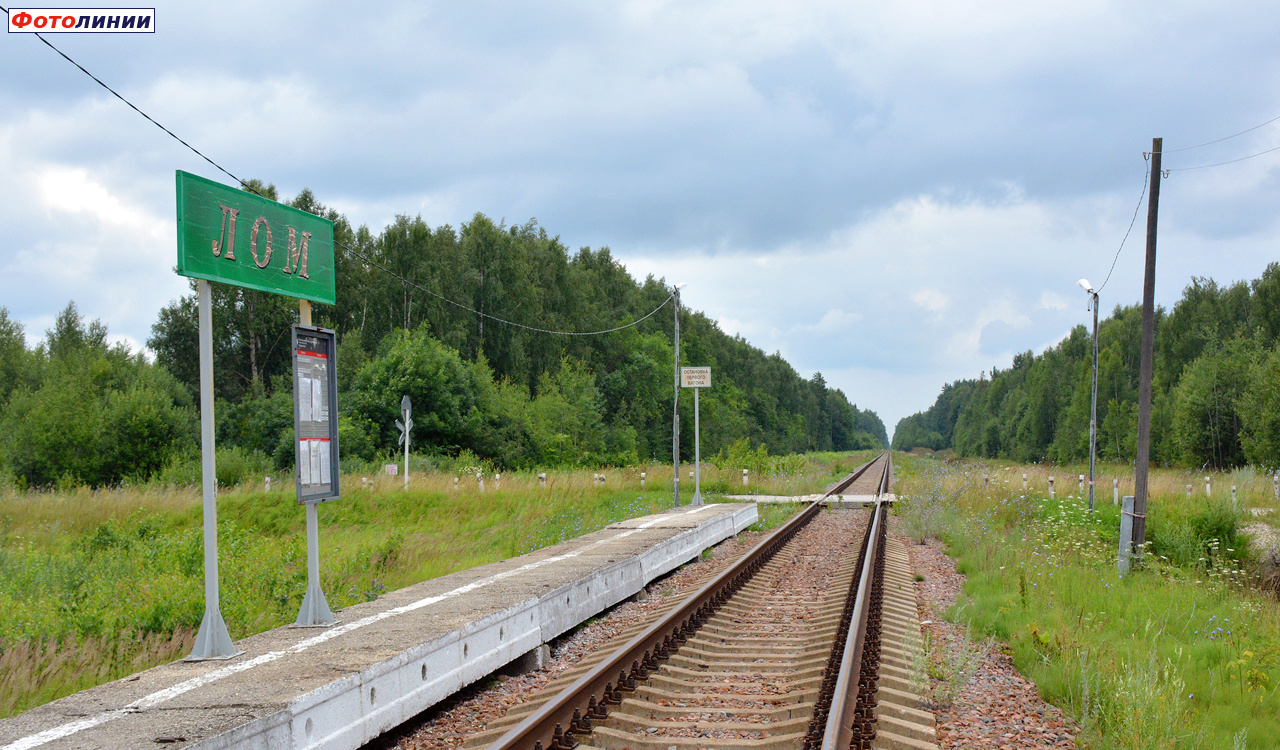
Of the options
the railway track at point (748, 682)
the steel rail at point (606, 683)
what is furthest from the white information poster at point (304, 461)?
the steel rail at point (606, 683)

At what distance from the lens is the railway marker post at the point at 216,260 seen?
245 inches

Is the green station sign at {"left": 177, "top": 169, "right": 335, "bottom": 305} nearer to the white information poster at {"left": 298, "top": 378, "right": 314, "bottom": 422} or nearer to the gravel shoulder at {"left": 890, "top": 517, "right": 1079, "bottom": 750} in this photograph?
the white information poster at {"left": 298, "top": 378, "right": 314, "bottom": 422}

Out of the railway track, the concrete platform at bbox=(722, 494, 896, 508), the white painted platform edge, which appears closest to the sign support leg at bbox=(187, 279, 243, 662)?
the white painted platform edge

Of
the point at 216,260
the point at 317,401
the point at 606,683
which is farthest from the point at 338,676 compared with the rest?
the point at 216,260

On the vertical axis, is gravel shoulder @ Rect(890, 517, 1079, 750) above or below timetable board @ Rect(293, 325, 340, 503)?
below

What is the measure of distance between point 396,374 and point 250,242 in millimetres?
32567

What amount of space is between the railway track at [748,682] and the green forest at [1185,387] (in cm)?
4249

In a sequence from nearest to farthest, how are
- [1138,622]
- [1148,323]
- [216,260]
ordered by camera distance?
[216,260], [1138,622], [1148,323]

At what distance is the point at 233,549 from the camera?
35.0 ft

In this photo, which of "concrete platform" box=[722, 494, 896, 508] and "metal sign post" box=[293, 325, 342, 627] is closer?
"metal sign post" box=[293, 325, 342, 627]

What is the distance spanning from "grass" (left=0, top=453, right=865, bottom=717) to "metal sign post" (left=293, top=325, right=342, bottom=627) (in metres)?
1.14

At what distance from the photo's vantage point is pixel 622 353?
64.2 metres

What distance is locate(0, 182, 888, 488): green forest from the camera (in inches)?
1455

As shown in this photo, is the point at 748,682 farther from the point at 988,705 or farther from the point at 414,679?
the point at 414,679
